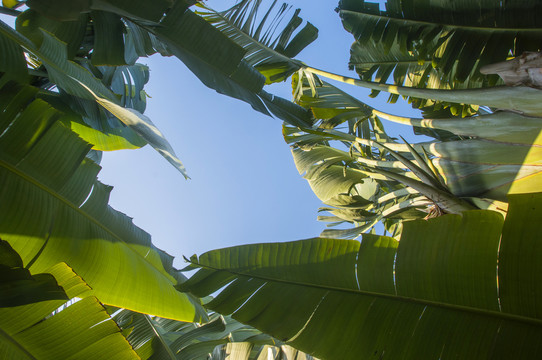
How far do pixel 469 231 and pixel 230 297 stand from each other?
0.80 metres

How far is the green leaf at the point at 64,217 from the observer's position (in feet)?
4.53

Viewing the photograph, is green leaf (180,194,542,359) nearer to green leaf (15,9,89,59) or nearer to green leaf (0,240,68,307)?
green leaf (0,240,68,307)

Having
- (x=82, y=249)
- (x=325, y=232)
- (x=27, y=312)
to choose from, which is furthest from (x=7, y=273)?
(x=325, y=232)

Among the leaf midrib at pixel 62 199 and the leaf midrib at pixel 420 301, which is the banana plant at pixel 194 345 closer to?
the leaf midrib at pixel 62 199

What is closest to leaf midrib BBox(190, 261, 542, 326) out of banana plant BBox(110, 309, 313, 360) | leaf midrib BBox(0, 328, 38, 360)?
leaf midrib BBox(0, 328, 38, 360)

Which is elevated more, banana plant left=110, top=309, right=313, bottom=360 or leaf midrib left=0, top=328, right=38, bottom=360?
leaf midrib left=0, top=328, right=38, bottom=360

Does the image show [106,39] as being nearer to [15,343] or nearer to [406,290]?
[15,343]

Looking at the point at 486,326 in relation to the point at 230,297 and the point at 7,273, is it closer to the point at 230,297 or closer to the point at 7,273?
the point at 230,297

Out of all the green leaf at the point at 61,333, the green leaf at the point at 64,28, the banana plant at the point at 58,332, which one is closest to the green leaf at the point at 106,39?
the green leaf at the point at 64,28

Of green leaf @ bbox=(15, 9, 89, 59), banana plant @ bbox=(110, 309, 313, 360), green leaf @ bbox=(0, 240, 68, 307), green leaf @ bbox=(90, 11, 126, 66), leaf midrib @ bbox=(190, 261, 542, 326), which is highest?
green leaf @ bbox=(15, 9, 89, 59)

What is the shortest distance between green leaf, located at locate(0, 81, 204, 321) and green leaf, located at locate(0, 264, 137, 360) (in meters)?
0.35

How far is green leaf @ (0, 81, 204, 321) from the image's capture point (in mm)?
1380

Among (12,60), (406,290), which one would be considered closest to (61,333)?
(406,290)

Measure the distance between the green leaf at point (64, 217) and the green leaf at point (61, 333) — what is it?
13.8 inches
